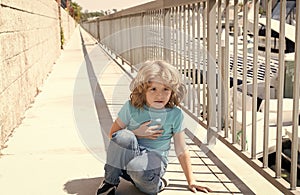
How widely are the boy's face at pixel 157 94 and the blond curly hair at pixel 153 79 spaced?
0.02 metres

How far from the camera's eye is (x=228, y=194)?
2.74 metres

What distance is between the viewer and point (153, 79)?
264 centimetres

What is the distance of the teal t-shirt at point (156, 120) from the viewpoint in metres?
2.71

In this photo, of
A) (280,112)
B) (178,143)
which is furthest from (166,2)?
(280,112)

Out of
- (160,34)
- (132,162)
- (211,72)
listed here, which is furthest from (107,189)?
(160,34)

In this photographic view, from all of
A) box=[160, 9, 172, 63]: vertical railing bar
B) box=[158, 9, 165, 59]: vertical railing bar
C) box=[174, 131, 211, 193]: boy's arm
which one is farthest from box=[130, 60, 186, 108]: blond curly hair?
box=[158, 9, 165, 59]: vertical railing bar

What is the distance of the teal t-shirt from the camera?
107 inches

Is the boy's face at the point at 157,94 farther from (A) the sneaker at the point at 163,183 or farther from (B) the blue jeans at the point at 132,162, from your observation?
(A) the sneaker at the point at 163,183

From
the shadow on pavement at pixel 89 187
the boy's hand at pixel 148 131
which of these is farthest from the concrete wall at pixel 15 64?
the boy's hand at pixel 148 131

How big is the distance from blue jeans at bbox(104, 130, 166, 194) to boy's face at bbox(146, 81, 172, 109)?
227 mm

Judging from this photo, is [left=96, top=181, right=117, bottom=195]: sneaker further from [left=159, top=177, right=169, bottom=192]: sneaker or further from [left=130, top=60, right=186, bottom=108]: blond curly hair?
[left=130, top=60, right=186, bottom=108]: blond curly hair

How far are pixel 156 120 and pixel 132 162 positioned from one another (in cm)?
30

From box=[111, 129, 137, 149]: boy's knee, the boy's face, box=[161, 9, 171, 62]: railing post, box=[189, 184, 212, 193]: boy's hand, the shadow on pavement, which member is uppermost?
box=[161, 9, 171, 62]: railing post

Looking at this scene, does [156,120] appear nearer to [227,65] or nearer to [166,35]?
[227,65]
